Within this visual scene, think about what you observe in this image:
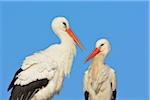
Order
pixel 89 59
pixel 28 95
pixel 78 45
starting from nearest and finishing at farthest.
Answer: pixel 28 95 → pixel 78 45 → pixel 89 59

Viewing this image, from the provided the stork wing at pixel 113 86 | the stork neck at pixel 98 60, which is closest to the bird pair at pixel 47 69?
the stork wing at pixel 113 86

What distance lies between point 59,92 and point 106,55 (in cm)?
203

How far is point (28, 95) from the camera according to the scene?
11289 mm

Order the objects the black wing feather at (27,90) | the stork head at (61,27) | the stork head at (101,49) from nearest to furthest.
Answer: the black wing feather at (27,90)
the stork head at (61,27)
the stork head at (101,49)

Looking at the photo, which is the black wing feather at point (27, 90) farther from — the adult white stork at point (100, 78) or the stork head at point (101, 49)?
the stork head at point (101, 49)

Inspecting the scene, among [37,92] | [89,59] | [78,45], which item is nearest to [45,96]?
[37,92]

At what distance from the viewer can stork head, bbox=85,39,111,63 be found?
13.1 metres

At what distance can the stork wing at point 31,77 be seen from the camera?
11.2m

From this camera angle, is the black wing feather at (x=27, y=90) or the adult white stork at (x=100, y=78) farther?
the adult white stork at (x=100, y=78)

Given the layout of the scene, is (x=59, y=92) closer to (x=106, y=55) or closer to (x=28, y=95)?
(x=28, y=95)

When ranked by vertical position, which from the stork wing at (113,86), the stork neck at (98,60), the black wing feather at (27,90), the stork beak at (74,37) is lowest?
the black wing feather at (27,90)

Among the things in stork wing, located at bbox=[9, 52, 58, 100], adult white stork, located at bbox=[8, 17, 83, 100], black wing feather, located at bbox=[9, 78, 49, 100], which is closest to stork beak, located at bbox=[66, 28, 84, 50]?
adult white stork, located at bbox=[8, 17, 83, 100]

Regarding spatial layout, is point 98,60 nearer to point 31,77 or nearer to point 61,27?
point 61,27

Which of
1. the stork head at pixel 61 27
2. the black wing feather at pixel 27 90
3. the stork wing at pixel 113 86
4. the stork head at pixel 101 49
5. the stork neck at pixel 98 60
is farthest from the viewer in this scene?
the stork neck at pixel 98 60
